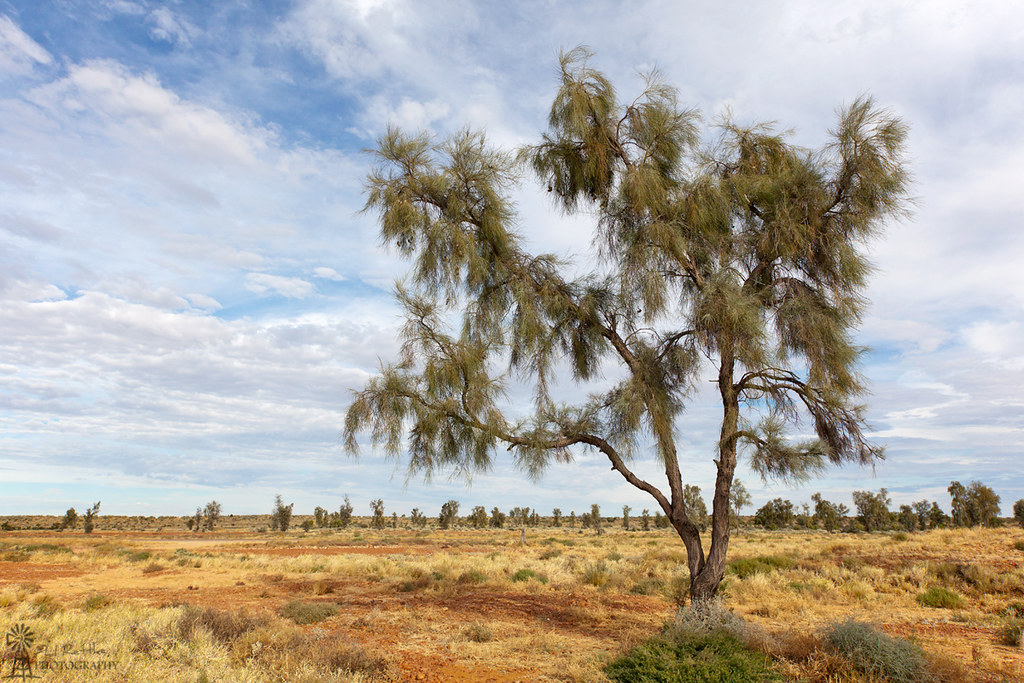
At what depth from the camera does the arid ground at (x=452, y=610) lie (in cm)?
732

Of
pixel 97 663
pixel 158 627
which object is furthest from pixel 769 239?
pixel 158 627

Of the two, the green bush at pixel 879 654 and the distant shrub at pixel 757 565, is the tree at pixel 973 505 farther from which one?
the green bush at pixel 879 654

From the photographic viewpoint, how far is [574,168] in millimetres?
9875

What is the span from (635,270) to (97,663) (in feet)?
28.2

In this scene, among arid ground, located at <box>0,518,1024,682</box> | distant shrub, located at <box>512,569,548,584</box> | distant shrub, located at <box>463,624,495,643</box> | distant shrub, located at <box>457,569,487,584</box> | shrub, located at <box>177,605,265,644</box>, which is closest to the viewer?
arid ground, located at <box>0,518,1024,682</box>

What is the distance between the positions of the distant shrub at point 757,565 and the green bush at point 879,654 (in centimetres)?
1040

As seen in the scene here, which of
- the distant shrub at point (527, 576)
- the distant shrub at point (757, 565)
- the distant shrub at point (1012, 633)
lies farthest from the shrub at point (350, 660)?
the distant shrub at point (757, 565)

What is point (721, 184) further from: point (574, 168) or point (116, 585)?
point (116, 585)

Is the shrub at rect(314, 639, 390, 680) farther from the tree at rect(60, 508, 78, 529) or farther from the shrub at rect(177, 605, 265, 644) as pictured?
the tree at rect(60, 508, 78, 529)

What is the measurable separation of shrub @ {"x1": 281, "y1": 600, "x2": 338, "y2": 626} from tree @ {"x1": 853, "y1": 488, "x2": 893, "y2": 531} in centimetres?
5714

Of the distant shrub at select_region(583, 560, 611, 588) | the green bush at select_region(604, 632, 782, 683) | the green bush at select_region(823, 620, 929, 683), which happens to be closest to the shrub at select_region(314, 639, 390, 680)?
the green bush at select_region(604, 632, 782, 683)

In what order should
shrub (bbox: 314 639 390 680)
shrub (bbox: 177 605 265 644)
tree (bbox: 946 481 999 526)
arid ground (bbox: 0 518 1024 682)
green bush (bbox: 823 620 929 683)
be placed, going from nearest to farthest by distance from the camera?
1. green bush (bbox: 823 620 929 683)
2. shrub (bbox: 314 639 390 680)
3. arid ground (bbox: 0 518 1024 682)
4. shrub (bbox: 177 605 265 644)
5. tree (bbox: 946 481 999 526)

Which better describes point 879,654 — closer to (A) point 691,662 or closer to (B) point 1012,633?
(A) point 691,662

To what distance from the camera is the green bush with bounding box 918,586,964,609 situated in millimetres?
13133
